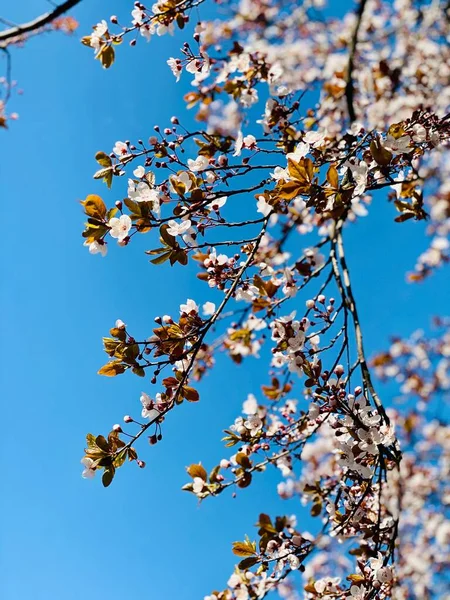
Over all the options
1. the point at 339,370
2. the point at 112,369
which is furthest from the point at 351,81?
the point at 112,369

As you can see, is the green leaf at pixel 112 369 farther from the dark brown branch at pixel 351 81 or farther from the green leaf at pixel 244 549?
the dark brown branch at pixel 351 81

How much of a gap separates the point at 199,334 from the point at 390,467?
42.7 inches

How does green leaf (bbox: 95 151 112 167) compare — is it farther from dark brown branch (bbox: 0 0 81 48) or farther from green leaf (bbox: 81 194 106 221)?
dark brown branch (bbox: 0 0 81 48)

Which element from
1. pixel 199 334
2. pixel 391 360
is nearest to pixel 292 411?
pixel 199 334

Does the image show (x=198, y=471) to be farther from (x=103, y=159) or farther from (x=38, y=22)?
(x=38, y=22)

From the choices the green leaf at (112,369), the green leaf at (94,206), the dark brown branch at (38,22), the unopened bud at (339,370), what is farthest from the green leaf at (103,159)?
the unopened bud at (339,370)

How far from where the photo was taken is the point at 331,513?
202 cm

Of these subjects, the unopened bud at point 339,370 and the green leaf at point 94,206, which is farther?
the unopened bud at point 339,370

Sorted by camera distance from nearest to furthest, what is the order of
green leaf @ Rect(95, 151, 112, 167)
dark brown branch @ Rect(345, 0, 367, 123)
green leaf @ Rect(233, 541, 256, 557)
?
green leaf @ Rect(95, 151, 112, 167)
green leaf @ Rect(233, 541, 256, 557)
dark brown branch @ Rect(345, 0, 367, 123)

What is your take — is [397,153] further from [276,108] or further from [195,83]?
[195,83]

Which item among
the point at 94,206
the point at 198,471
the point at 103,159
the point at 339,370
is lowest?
the point at 198,471

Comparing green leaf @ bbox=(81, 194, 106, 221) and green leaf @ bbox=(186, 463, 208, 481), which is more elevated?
green leaf @ bbox=(81, 194, 106, 221)

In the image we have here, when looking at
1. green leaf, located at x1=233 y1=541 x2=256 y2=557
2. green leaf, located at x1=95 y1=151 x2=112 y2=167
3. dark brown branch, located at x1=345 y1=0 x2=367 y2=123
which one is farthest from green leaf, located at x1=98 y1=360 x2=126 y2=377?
dark brown branch, located at x1=345 y1=0 x2=367 y2=123

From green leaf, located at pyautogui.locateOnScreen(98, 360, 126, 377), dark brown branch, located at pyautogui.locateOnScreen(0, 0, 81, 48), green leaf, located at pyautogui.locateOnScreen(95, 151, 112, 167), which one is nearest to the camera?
dark brown branch, located at pyautogui.locateOnScreen(0, 0, 81, 48)
